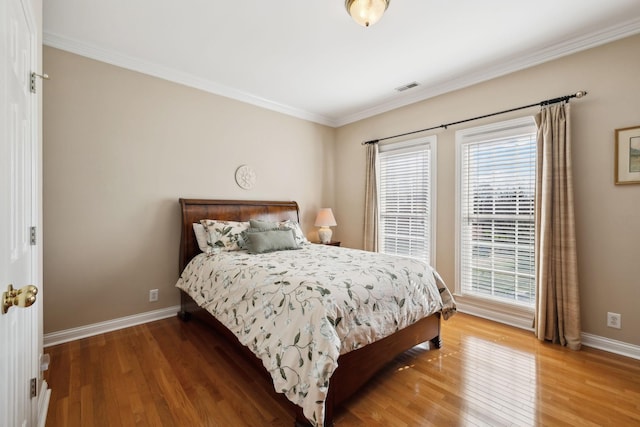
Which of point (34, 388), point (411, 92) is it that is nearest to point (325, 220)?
point (411, 92)

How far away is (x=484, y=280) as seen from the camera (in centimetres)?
317

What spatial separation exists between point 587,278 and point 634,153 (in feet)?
3.61

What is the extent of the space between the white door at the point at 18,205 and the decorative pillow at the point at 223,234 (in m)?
1.52

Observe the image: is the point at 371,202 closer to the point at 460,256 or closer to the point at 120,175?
the point at 460,256

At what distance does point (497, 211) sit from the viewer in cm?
307

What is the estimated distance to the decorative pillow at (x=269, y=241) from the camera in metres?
2.94

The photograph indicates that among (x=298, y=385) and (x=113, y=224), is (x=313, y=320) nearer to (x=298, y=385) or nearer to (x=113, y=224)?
(x=298, y=385)

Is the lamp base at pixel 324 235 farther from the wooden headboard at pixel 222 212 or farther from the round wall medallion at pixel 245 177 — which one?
the round wall medallion at pixel 245 177

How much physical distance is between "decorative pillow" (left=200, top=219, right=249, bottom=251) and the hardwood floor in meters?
0.92

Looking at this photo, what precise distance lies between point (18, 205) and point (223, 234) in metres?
1.91

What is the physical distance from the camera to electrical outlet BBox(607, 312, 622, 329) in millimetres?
2395

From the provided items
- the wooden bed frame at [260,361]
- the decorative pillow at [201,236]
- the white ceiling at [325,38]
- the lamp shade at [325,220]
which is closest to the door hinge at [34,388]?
the wooden bed frame at [260,361]

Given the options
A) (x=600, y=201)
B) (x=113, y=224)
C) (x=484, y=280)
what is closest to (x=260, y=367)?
(x=113, y=224)

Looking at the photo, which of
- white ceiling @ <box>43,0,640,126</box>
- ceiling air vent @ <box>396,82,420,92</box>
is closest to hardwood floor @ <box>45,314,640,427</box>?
white ceiling @ <box>43,0,640,126</box>
